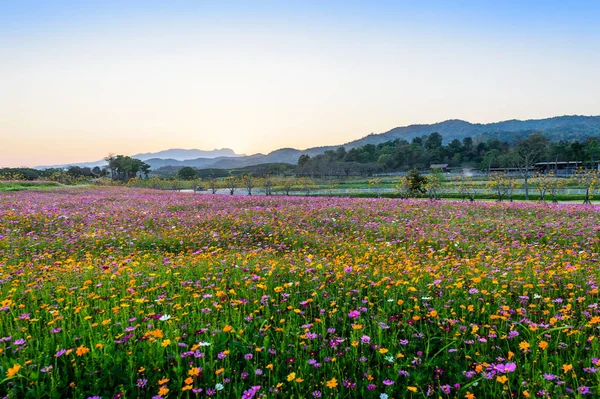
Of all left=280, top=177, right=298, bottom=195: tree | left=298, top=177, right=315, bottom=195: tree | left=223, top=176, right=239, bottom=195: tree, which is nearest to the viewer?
left=223, top=176, right=239, bottom=195: tree

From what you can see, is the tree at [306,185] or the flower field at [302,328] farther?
the tree at [306,185]

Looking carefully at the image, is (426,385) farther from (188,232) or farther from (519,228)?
(519,228)

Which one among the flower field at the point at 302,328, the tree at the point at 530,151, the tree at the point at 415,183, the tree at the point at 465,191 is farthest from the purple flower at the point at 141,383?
the tree at the point at 530,151

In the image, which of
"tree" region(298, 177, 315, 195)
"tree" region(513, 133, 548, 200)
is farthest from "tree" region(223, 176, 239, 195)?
"tree" region(513, 133, 548, 200)

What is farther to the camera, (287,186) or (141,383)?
(287,186)

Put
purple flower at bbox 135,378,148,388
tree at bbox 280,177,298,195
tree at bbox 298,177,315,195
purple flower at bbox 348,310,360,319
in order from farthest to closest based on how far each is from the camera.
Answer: tree at bbox 298,177,315,195
tree at bbox 280,177,298,195
purple flower at bbox 348,310,360,319
purple flower at bbox 135,378,148,388

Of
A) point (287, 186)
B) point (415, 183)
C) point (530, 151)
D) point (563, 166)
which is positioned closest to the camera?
point (415, 183)

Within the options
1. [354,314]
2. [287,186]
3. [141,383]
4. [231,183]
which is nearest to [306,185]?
[287,186]

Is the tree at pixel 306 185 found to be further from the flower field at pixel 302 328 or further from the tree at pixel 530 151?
the flower field at pixel 302 328

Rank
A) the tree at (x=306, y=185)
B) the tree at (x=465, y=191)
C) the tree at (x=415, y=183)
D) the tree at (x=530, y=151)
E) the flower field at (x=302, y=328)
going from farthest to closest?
the tree at (x=530, y=151), the tree at (x=306, y=185), the tree at (x=415, y=183), the tree at (x=465, y=191), the flower field at (x=302, y=328)

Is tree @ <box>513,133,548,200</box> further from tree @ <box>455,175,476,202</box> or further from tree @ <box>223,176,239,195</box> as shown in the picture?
tree @ <box>223,176,239,195</box>

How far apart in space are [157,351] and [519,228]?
39.0 feet

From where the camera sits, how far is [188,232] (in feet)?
37.6

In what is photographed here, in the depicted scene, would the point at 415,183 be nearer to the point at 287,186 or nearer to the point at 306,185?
the point at 287,186
